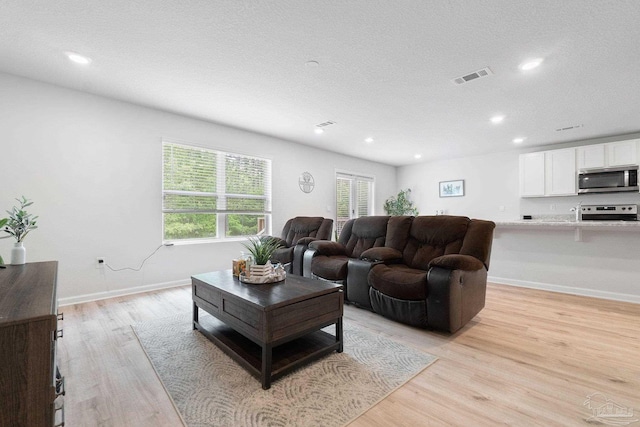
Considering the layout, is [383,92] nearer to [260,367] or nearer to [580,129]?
[260,367]

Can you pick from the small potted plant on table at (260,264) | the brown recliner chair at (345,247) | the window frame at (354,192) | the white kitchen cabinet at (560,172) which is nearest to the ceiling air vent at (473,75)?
the brown recliner chair at (345,247)

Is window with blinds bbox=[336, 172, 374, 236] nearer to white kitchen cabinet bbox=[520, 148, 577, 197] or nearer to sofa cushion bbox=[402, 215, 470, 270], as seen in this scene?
white kitchen cabinet bbox=[520, 148, 577, 197]

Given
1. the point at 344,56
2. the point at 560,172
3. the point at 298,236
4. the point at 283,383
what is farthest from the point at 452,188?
the point at 283,383

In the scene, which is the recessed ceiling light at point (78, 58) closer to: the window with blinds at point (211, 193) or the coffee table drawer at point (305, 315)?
the window with blinds at point (211, 193)

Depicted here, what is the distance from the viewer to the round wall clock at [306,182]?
565cm

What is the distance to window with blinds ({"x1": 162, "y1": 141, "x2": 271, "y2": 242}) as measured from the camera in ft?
13.4

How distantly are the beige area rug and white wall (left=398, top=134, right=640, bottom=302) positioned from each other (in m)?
3.29

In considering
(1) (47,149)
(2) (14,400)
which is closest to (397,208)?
(1) (47,149)

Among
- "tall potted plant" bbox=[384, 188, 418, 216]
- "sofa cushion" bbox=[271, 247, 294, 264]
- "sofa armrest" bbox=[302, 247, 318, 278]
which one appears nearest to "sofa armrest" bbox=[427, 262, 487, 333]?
"sofa armrest" bbox=[302, 247, 318, 278]

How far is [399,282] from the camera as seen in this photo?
2617 mm

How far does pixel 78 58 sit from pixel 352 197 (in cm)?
529

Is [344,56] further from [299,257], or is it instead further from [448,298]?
[299,257]

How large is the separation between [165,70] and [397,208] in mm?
Result: 5868

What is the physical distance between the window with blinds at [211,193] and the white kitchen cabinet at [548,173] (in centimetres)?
471
